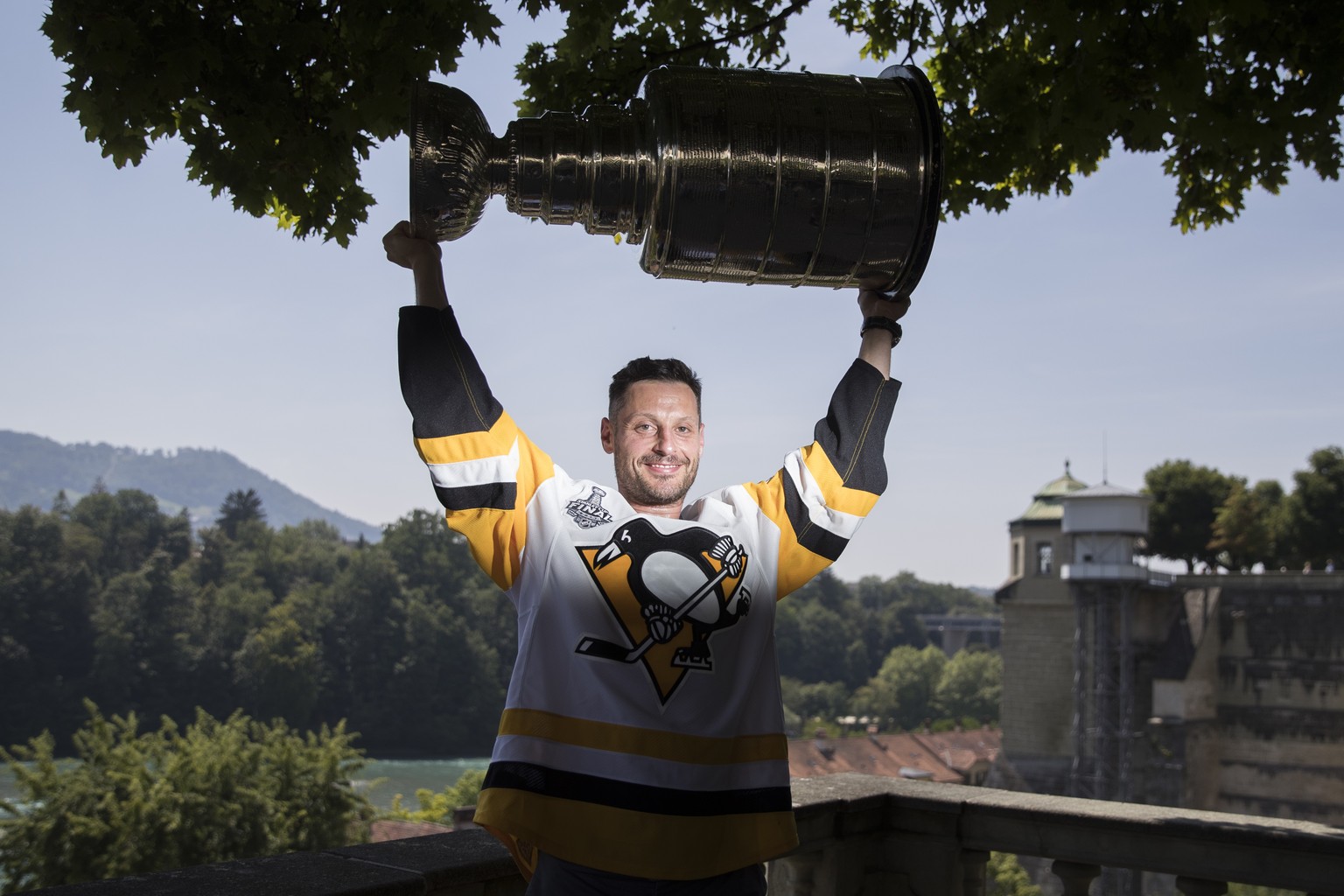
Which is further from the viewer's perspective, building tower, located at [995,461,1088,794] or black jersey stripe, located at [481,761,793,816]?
building tower, located at [995,461,1088,794]

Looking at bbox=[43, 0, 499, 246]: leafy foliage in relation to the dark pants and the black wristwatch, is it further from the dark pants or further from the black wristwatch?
the dark pants

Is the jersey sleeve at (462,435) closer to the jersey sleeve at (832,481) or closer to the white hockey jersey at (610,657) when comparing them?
the white hockey jersey at (610,657)

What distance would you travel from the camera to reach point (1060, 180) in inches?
184

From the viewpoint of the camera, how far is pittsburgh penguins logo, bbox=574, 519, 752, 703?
1.87 metres

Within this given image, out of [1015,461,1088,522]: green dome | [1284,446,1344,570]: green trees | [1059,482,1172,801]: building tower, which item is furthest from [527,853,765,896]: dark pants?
[1284,446,1344,570]: green trees

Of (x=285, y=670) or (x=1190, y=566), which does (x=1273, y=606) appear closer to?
(x=1190, y=566)

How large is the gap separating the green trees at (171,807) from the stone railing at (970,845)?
22644 mm

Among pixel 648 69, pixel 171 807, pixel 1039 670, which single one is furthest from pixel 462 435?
pixel 1039 670

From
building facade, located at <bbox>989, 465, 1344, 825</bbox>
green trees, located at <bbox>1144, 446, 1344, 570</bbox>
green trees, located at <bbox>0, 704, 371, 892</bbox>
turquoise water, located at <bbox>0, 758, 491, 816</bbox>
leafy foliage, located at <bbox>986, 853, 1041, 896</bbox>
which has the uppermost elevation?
green trees, located at <bbox>1144, 446, 1344, 570</bbox>

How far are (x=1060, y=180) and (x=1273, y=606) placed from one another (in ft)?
119

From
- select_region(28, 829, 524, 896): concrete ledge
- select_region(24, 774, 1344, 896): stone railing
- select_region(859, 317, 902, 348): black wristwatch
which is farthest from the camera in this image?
select_region(24, 774, 1344, 896): stone railing

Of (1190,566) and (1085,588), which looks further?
(1190,566)

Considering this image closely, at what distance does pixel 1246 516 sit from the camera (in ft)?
147

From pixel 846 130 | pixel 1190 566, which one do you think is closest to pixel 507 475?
pixel 846 130
